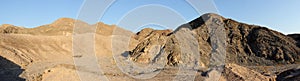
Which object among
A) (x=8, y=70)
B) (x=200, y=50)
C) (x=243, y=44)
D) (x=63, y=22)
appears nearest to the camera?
(x=8, y=70)

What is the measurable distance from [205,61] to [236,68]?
42.0ft

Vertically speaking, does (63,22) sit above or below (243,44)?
above

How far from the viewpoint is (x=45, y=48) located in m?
42.7

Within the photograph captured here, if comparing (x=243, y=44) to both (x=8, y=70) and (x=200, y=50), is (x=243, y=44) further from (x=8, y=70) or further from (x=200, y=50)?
(x=8, y=70)

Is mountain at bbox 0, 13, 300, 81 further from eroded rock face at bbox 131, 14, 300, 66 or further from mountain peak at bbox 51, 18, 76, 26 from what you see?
mountain peak at bbox 51, 18, 76, 26

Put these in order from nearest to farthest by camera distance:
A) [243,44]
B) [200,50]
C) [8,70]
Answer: [8,70] → [200,50] → [243,44]

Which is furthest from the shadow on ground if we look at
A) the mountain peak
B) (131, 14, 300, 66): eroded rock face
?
the mountain peak

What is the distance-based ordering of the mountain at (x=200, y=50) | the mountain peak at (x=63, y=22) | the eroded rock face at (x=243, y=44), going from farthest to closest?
the mountain peak at (x=63, y=22) → the eroded rock face at (x=243, y=44) → the mountain at (x=200, y=50)

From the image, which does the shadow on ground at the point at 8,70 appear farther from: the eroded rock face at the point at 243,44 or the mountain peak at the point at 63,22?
the mountain peak at the point at 63,22

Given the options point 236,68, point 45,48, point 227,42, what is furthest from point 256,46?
point 45,48

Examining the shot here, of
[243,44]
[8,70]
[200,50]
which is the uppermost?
[243,44]

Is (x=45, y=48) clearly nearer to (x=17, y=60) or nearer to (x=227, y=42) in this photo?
(x=17, y=60)

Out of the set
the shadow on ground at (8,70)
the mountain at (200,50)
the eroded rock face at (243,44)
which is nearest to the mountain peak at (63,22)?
the mountain at (200,50)

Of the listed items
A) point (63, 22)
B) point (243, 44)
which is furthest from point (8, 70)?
point (63, 22)
